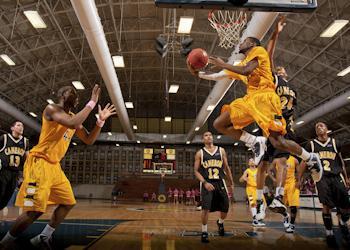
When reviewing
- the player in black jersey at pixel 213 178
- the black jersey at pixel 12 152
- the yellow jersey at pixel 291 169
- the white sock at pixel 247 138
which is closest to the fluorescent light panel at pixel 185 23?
the yellow jersey at pixel 291 169

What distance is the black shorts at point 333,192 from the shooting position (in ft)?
16.8

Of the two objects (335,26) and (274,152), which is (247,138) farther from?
(335,26)

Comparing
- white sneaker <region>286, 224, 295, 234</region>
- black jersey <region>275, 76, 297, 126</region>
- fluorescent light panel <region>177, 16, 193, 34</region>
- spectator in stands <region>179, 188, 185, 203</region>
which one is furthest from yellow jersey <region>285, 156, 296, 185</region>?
spectator in stands <region>179, 188, 185, 203</region>

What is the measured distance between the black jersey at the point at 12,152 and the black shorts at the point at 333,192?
5506 millimetres

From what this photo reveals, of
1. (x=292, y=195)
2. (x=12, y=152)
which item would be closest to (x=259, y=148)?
(x=292, y=195)

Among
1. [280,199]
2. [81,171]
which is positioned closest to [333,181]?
[280,199]

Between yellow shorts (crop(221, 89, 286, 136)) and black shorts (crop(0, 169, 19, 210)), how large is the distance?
4.54m

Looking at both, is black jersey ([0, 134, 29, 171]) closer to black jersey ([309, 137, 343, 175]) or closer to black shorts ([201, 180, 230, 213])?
black shorts ([201, 180, 230, 213])

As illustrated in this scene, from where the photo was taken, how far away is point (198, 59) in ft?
15.3

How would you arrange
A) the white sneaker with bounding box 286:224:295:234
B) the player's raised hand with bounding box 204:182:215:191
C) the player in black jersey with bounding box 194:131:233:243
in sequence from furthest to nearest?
the white sneaker with bounding box 286:224:295:234
the player in black jersey with bounding box 194:131:233:243
the player's raised hand with bounding box 204:182:215:191

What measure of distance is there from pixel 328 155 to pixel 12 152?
5821 millimetres

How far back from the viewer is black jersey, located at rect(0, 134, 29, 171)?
6234 mm

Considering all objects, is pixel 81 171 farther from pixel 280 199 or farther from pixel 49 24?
pixel 280 199

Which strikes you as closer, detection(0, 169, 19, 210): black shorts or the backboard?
the backboard
